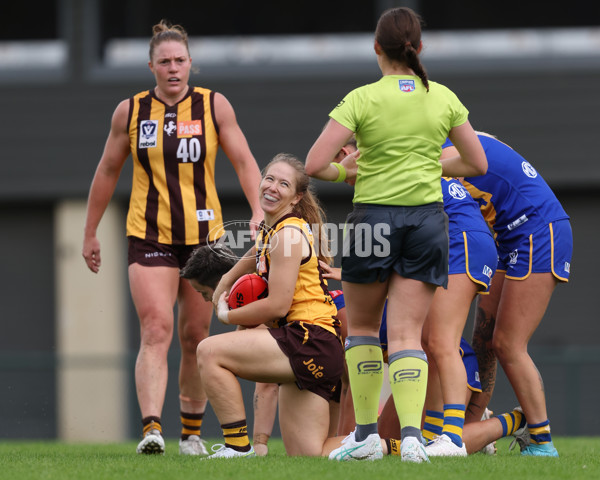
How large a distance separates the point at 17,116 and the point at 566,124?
6963 mm

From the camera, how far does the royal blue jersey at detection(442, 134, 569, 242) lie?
5637mm

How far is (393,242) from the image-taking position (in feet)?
15.1

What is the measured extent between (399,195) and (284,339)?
0.98 metres

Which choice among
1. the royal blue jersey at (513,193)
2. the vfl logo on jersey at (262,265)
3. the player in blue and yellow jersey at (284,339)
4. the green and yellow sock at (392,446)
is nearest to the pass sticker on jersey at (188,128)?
the player in blue and yellow jersey at (284,339)

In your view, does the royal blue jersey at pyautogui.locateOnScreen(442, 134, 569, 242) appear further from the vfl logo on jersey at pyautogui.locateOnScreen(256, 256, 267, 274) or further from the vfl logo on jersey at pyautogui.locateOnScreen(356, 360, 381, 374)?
the vfl logo on jersey at pyautogui.locateOnScreen(356, 360, 381, 374)

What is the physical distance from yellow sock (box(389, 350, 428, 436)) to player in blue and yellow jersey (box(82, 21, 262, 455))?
174 centimetres

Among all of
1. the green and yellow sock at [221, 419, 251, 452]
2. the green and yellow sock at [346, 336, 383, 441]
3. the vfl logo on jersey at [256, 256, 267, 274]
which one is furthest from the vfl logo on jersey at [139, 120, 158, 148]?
the green and yellow sock at [346, 336, 383, 441]

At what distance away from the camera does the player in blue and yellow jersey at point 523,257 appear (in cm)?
554

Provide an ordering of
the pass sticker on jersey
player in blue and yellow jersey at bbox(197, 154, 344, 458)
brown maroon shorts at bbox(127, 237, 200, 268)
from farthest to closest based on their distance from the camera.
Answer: the pass sticker on jersey → brown maroon shorts at bbox(127, 237, 200, 268) → player in blue and yellow jersey at bbox(197, 154, 344, 458)

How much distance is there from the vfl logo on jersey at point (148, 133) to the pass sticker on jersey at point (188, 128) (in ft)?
0.47

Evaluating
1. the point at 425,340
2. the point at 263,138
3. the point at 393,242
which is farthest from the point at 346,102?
the point at 263,138

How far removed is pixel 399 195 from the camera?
463 cm

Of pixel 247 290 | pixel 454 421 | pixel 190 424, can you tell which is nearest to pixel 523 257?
pixel 454 421

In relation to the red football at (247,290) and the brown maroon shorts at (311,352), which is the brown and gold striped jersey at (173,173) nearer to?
the red football at (247,290)
